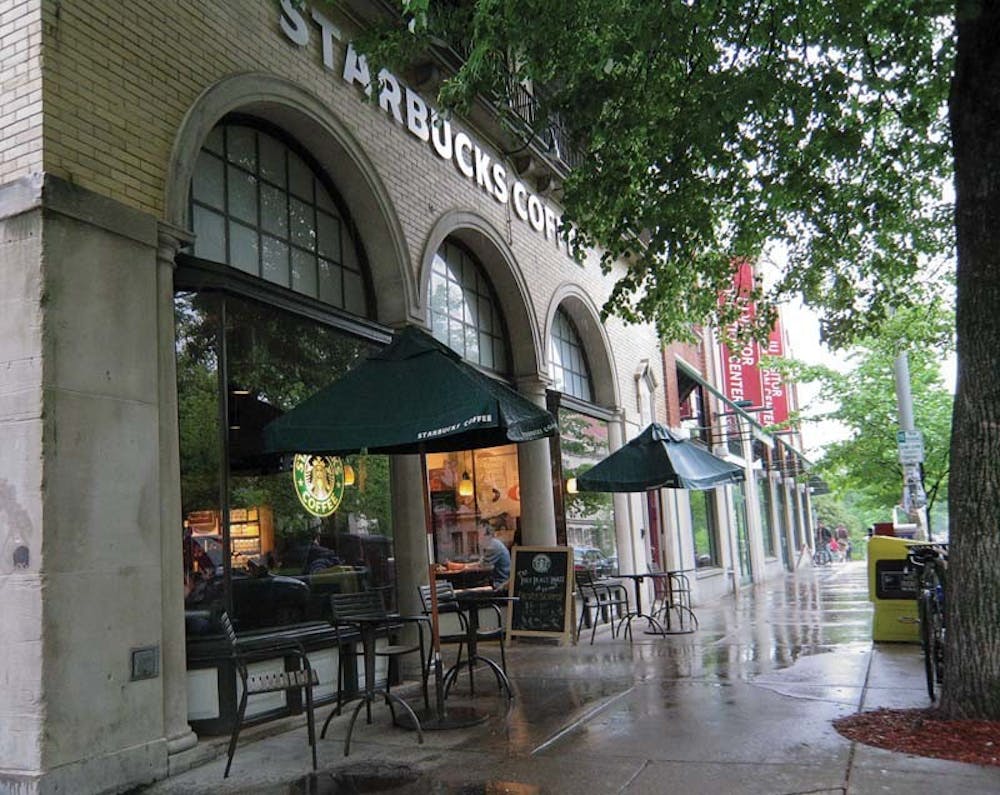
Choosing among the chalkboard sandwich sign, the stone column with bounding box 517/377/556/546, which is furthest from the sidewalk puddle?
the stone column with bounding box 517/377/556/546

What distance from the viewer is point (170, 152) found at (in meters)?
6.58

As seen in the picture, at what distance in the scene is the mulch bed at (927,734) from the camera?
17.7 feet

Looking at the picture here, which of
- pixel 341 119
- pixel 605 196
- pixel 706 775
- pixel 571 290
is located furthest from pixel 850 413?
pixel 706 775

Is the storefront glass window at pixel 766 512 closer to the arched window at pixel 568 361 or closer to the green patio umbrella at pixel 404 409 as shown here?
the arched window at pixel 568 361

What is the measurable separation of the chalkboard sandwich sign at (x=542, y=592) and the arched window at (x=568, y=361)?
403 cm

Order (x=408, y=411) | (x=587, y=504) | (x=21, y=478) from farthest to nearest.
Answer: (x=587, y=504)
(x=408, y=411)
(x=21, y=478)

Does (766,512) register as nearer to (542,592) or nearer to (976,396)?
(542,592)

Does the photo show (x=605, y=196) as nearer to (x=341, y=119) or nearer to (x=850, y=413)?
(x=341, y=119)

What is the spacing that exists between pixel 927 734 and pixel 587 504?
905cm

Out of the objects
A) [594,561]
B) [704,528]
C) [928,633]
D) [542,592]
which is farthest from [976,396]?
[704,528]

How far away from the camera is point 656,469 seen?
11484 mm

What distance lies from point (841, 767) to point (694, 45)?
5654 mm

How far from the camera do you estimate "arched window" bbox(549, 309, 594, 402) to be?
14562 millimetres

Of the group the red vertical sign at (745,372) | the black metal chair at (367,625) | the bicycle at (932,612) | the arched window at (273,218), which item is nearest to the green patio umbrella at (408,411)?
the black metal chair at (367,625)
